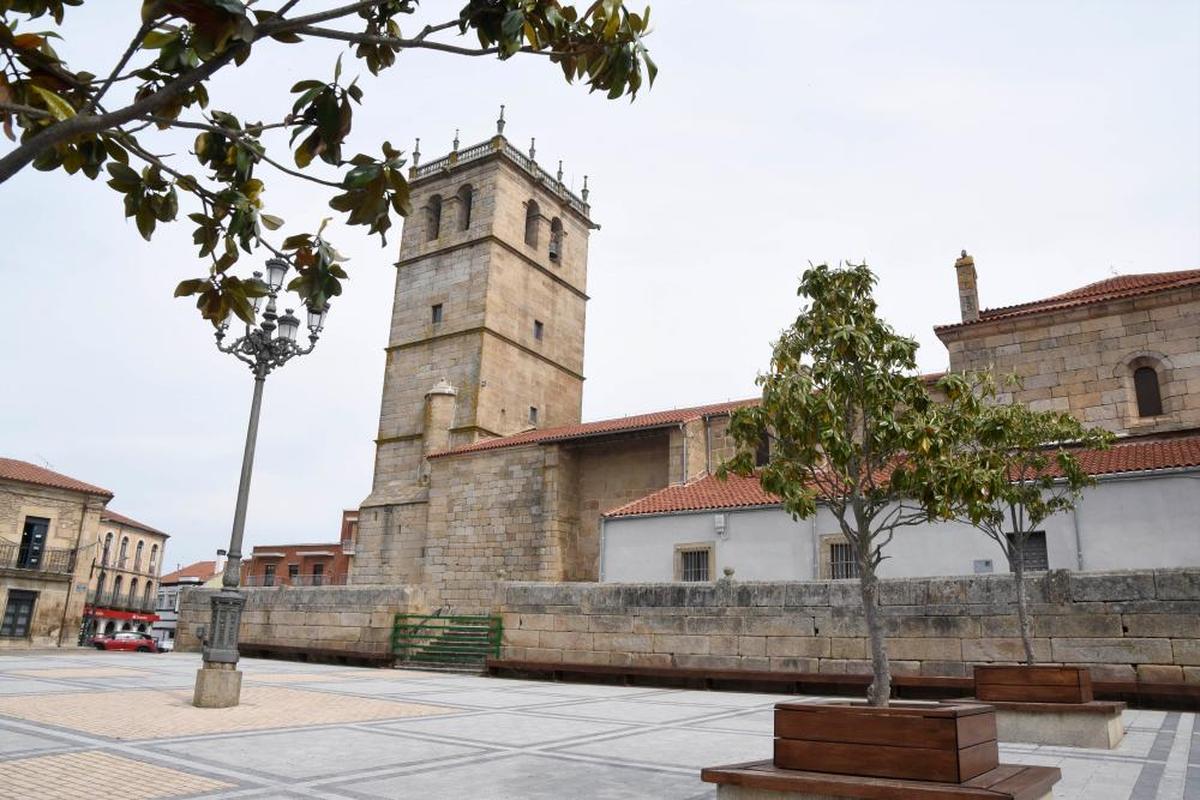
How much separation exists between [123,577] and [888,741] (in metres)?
57.6

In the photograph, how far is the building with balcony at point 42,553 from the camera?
31969mm

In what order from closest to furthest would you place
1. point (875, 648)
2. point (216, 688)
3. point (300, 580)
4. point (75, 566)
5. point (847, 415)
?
1. point (875, 648)
2. point (847, 415)
3. point (216, 688)
4. point (75, 566)
5. point (300, 580)

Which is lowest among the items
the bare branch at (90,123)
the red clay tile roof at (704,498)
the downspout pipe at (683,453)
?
the bare branch at (90,123)

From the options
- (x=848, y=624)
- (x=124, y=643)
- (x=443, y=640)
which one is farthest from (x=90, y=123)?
(x=124, y=643)

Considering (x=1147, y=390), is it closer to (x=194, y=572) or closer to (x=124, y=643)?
(x=124, y=643)

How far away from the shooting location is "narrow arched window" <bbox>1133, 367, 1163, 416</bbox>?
17.9 meters

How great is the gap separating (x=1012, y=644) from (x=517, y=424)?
2357 cm

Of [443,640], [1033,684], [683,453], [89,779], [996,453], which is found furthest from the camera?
[683,453]

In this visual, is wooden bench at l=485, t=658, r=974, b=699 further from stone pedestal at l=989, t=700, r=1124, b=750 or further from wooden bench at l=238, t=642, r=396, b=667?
wooden bench at l=238, t=642, r=396, b=667

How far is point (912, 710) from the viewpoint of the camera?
3686mm

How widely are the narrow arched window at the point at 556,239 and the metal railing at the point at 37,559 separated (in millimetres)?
24407

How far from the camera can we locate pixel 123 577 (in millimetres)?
50719

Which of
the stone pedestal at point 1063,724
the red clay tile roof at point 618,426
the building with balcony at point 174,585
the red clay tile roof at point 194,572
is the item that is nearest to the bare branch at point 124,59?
the stone pedestal at point 1063,724

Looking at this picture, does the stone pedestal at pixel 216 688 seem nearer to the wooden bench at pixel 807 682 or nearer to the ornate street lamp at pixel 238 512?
the ornate street lamp at pixel 238 512
